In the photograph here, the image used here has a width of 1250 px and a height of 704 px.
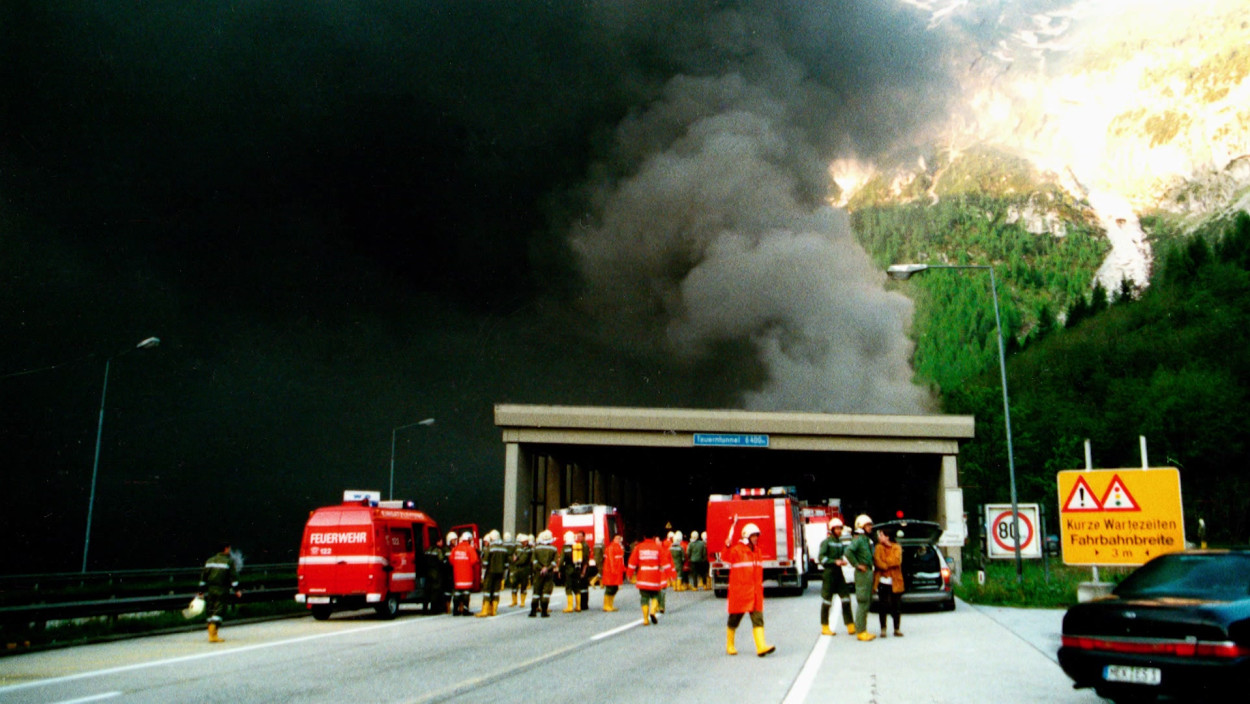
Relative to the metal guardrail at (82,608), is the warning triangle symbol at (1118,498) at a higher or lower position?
higher

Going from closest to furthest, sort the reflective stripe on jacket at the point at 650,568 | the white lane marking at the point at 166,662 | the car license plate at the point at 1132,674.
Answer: the car license plate at the point at 1132,674 → the white lane marking at the point at 166,662 → the reflective stripe on jacket at the point at 650,568

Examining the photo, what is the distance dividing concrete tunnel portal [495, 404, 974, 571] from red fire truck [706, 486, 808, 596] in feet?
16.5

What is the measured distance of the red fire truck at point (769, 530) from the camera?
2725cm

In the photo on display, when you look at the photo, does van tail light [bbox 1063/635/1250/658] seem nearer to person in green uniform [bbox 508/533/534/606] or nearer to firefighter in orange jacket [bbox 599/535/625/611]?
firefighter in orange jacket [bbox 599/535/625/611]

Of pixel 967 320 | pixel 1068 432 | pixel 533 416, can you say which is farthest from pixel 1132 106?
pixel 533 416

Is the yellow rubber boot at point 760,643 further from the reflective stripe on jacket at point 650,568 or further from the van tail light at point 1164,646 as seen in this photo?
the reflective stripe on jacket at point 650,568

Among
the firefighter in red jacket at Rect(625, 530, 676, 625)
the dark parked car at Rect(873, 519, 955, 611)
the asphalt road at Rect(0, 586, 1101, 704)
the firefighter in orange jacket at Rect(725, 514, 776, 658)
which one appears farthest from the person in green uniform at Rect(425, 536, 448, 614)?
the firefighter in orange jacket at Rect(725, 514, 776, 658)

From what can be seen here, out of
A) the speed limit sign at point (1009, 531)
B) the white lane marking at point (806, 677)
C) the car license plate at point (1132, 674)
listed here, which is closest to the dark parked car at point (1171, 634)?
the car license plate at point (1132, 674)

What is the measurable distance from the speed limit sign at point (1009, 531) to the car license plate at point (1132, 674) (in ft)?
51.6

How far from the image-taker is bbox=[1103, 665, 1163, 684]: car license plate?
7.43m

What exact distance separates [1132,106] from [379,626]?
18467 cm

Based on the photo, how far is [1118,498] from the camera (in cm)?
1598

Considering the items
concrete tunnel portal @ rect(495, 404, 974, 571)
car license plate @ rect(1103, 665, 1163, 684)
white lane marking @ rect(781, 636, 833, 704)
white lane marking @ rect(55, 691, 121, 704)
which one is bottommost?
white lane marking @ rect(55, 691, 121, 704)

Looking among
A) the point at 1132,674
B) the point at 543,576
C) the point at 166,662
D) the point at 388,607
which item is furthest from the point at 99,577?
the point at 1132,674
